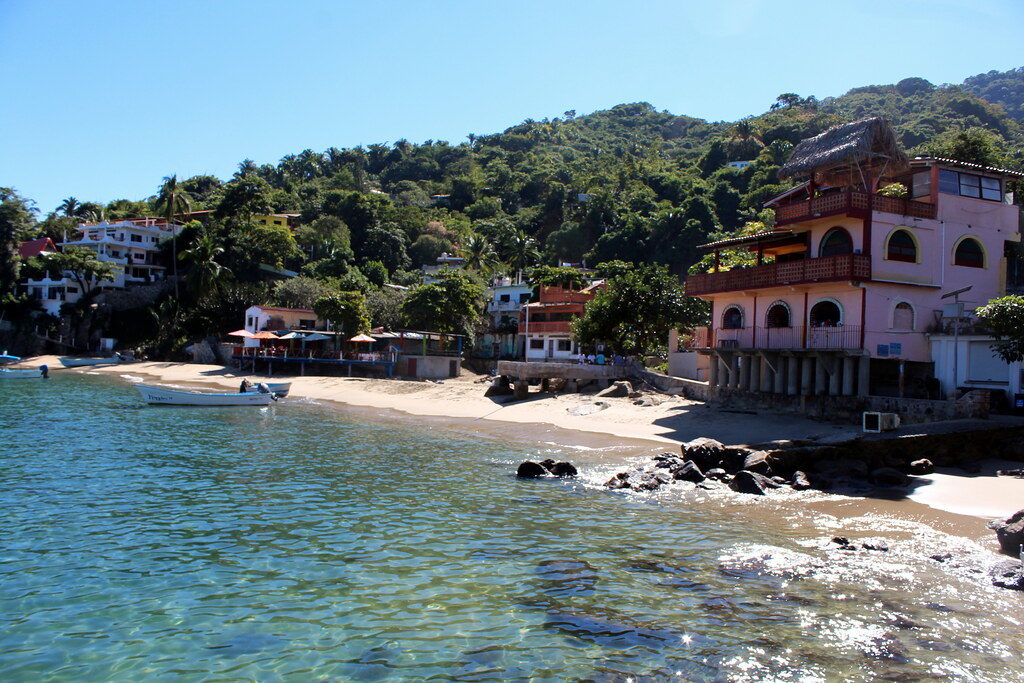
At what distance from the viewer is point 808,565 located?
42.1 ft

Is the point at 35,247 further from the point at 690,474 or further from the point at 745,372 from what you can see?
the point at 690,474

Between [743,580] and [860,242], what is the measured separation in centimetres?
2139

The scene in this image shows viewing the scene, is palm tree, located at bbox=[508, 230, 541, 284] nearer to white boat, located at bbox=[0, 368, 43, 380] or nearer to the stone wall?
white boat, located at bbox=[0, 368, 43, 380]

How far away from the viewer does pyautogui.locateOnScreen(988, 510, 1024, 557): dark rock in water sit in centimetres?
1323

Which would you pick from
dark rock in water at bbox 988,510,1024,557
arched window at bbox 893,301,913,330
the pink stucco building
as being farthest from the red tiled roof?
dark rock in water at bbox 988,510,1024,557

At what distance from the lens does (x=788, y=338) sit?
1213 inches

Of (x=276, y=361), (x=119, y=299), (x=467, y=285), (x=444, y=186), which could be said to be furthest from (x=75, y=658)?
(x=444, y=186)

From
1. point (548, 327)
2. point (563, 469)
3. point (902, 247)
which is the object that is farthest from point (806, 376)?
point (548, 327)

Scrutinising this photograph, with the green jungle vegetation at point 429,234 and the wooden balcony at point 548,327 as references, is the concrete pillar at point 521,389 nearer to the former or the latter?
the green jungle vegetation at point 429,234

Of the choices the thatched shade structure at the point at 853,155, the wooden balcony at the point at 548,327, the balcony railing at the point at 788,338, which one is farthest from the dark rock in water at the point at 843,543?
the wooden balcony at the point at 548,327

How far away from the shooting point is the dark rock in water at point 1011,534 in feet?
43.4

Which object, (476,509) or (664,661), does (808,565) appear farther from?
(476,509)

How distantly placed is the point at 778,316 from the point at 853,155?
786 cm

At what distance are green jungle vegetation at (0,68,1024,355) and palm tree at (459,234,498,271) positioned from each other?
0.21 m
